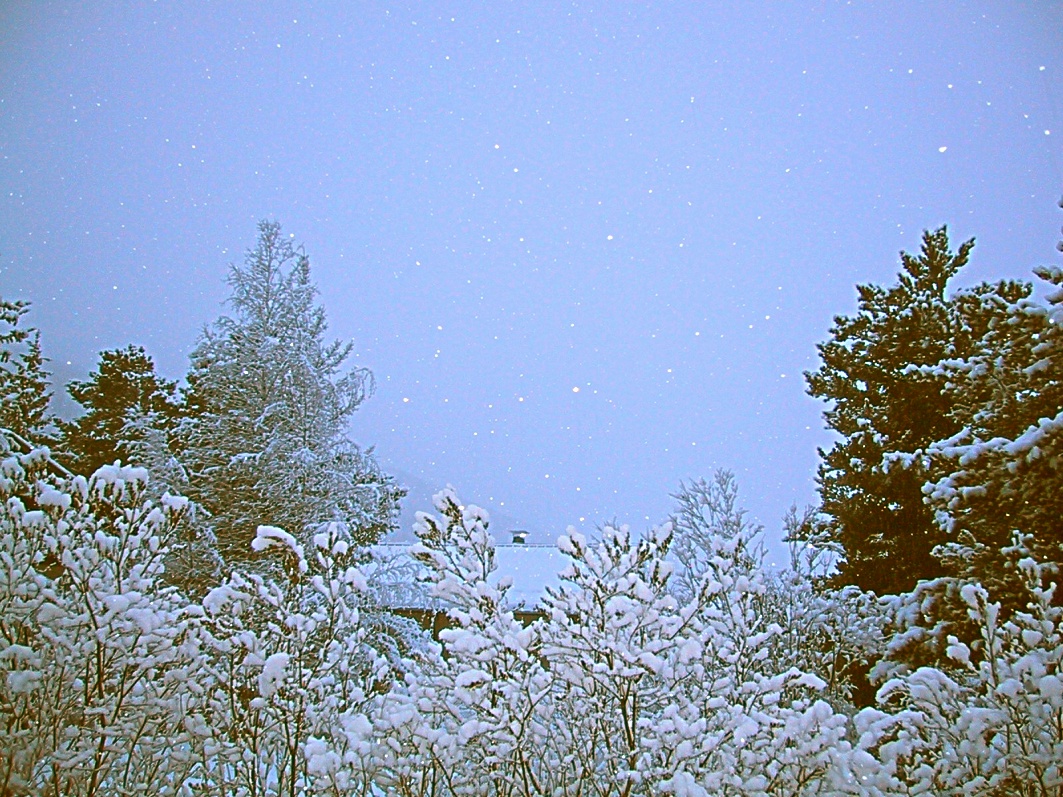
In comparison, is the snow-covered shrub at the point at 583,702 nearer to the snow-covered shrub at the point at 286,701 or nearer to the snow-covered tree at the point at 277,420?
the snow-covered shrub at the point at 286,701

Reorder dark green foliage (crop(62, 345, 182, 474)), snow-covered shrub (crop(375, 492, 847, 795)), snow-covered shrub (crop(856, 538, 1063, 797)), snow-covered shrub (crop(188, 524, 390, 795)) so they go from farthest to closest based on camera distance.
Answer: dark green foliage (crop(62, 345, 182, 474)), snow-covered shrub (crop(188, 524, 390, 795)), snow-covered shrub (crop(375, 492, 847, 795)), snow-covered shrub (crop(856, 538, 1063, 797))

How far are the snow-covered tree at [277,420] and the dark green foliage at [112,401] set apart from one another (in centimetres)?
613

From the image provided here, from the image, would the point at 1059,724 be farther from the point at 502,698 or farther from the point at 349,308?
the point at 349,308

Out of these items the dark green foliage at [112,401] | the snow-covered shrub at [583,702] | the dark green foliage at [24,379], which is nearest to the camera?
the snow-covered shrub at [583,702]

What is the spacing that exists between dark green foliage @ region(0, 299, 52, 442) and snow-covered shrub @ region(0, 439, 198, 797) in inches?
127

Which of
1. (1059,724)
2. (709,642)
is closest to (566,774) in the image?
(709,642)

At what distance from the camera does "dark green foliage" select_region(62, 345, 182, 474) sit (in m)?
15.4

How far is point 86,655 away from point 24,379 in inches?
331

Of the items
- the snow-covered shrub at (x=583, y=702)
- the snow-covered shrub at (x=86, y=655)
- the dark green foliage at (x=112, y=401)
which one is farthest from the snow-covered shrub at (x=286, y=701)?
the dark green foliage at (x=112, y=401)

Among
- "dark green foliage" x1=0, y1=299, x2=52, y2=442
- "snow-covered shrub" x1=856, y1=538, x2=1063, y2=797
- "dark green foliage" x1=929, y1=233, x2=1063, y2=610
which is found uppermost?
"dark green foliage" x1=0, y1=299, x2=52, y2=442

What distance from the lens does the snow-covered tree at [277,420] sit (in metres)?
9.59

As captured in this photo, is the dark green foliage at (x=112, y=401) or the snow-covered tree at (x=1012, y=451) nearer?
the snow-covered tree at (x=1012, y=451)

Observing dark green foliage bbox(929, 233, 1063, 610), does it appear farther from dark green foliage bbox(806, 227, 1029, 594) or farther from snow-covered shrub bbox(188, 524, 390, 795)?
snow-covered shrub bbox(188, 524, 390, 795)

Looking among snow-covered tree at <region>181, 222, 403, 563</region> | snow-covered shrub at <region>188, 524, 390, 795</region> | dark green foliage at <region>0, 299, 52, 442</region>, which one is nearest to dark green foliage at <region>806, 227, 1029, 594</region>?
snow-covered tree at <region>181, 222, 403, 563</region>
